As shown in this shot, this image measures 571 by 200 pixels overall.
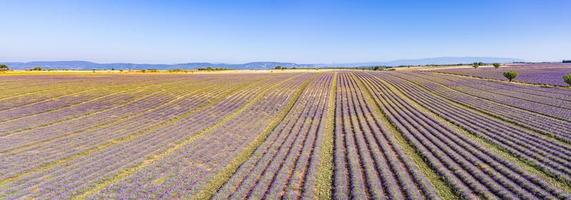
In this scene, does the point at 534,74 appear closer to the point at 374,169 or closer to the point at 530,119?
the point at 530,119

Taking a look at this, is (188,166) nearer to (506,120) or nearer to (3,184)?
(3,184)

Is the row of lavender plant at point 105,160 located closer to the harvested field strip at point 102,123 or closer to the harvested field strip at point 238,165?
the harvested field strip at point 102,123

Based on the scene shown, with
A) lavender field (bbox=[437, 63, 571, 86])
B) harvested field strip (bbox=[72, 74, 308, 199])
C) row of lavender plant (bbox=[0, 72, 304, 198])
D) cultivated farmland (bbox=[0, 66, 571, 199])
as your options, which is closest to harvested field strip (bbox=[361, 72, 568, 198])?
cultivated farmland (bbox=[0, 66, 571, 199])

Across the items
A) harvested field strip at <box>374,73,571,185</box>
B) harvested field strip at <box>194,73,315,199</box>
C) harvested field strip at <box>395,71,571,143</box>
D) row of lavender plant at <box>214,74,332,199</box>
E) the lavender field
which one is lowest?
harvested field strip at <box>194,73,315,199</box>

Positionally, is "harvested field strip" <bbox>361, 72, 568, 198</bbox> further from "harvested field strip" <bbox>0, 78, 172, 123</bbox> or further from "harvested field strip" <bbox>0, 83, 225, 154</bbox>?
"harvested field strip" <bbox>0, 78, 172, 123</bbox>

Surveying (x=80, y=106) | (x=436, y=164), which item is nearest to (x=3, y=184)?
(x=436, y=164)

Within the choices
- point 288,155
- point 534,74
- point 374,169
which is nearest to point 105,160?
point 288,155
